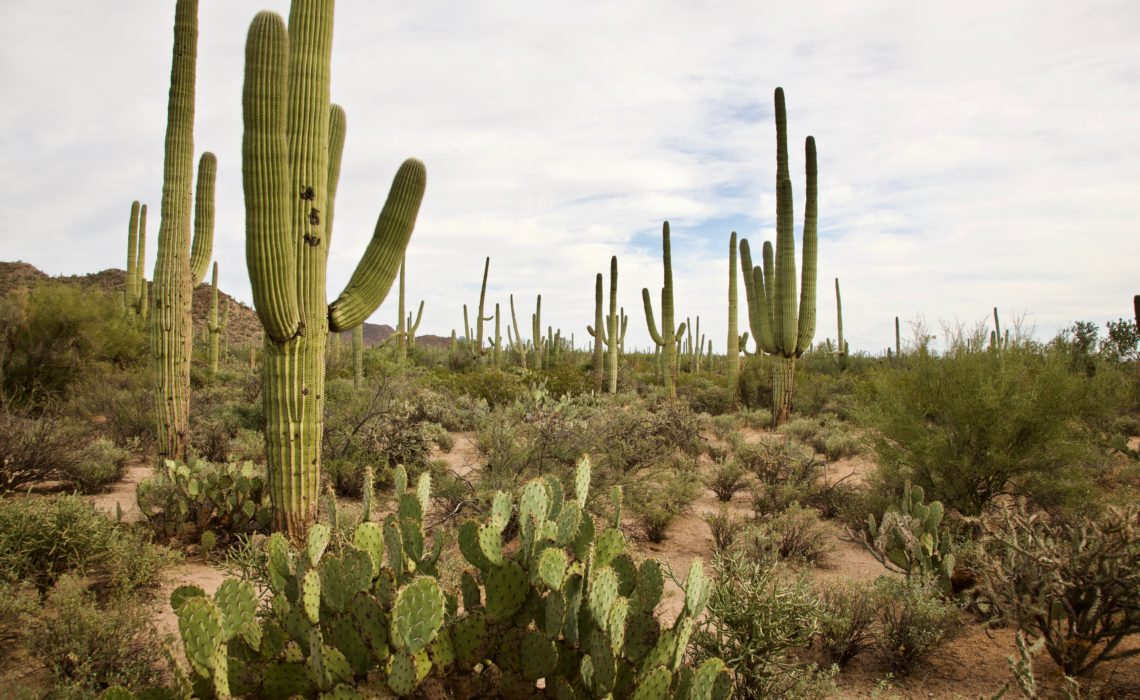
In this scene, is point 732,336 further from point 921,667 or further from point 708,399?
point 921,667

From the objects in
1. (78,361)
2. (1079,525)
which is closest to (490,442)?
(1079,525)

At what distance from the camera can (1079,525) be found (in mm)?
4332

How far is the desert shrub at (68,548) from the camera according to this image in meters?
4.49

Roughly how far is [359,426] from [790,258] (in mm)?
8482

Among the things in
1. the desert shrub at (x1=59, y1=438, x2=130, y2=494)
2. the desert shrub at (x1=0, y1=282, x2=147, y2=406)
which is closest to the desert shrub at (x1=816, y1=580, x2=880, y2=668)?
the desert shrub at (x1=59, y1=438, x2=130, y2=494)

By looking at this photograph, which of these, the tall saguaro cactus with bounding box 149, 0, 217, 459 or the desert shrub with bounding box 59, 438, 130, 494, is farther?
the tall saguaro cactus with bounding box 149, 0, 217, 459

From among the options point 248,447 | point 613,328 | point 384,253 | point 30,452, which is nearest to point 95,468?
point 30,452

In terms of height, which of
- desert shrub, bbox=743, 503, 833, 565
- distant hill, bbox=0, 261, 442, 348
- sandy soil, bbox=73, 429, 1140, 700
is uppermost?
distant hill, bbox=0, 261, 442, 348

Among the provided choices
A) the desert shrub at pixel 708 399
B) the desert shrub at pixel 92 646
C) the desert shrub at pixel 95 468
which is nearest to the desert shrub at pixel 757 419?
the desert shrub at pixel 708 399

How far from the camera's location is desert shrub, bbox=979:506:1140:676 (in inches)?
152

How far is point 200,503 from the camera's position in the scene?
6012 millimetres

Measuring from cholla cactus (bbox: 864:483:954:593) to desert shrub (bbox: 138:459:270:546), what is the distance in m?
5.05

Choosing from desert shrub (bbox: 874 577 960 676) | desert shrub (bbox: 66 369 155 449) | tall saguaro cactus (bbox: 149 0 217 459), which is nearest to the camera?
desert shrub (bbox: 874 577 960 676)

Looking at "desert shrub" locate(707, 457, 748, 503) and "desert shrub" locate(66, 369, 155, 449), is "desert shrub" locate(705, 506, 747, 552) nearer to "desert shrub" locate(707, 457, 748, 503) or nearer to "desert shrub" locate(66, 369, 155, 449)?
"desert shrub" locate(707, 457, 748, 503)
